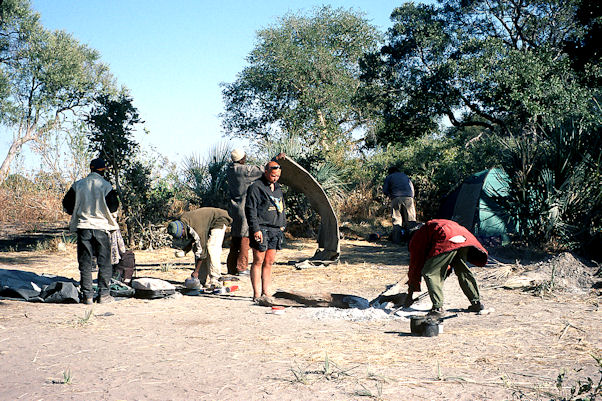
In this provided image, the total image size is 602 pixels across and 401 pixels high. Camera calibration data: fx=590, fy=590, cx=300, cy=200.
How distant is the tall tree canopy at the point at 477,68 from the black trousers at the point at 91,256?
11.3 m

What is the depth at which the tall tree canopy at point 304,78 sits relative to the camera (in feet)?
93.2

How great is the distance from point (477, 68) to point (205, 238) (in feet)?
35.1

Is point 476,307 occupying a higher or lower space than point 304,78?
lower

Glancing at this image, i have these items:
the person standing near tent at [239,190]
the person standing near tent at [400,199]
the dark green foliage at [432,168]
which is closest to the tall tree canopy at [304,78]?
the dark green foliage at [432,168]

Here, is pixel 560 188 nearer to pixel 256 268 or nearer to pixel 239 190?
pixel 239 190

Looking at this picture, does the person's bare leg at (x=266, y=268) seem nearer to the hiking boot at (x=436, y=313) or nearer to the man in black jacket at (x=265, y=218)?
the man in black jacket at (x=265, y=218)

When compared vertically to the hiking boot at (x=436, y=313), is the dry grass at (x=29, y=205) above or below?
above

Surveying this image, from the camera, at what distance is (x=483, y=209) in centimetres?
1260

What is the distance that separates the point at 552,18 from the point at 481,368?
1645 cm

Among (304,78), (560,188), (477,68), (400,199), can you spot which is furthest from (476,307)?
(304,78)

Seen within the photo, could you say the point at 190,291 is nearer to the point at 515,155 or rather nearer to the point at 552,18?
the point at 515,155

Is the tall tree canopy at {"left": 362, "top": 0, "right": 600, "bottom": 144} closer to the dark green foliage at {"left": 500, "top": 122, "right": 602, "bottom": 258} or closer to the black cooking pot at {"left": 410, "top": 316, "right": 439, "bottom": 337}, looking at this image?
the dark green foliage at {"left": 500, "top": 122, "right": 602, "bottom": 258}

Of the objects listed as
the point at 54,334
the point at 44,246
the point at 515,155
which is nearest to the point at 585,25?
the point at 515,155

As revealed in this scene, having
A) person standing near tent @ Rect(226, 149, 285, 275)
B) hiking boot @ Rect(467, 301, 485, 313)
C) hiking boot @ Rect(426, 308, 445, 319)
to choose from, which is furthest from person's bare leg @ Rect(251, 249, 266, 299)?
hiking boot @ Rect(467, 301, 485, 313)
